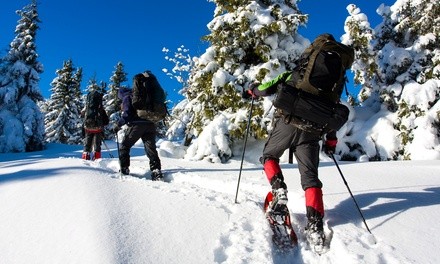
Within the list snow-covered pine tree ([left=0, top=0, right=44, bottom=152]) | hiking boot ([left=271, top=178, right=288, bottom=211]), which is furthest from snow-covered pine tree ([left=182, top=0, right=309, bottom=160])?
snow-covered pine tree ([left=0, top=0, right=44, bottom=152])

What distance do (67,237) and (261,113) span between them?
327 inches

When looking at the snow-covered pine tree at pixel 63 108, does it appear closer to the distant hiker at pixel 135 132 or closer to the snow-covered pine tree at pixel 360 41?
the snow-covered pine tree at pixel 360 41

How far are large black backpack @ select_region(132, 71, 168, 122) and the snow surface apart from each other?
159cm

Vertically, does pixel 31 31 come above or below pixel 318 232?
above

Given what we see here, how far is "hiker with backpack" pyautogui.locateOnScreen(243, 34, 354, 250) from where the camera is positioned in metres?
3.59

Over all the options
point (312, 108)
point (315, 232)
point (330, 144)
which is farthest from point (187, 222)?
point (330, 144)

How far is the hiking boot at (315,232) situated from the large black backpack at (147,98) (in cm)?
407

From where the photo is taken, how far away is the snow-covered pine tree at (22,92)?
23.3 metres

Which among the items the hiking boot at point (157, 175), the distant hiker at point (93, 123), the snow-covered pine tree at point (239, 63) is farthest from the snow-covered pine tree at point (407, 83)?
the distant hiker at point (93, 123)

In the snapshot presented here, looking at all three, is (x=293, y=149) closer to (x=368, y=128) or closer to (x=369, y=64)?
(x=368, y=128)

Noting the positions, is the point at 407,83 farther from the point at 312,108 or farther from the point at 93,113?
the point at 93,113

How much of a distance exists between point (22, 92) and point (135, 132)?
22857 mm

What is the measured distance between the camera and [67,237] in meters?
3.08

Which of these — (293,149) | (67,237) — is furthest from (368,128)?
(67,237)
